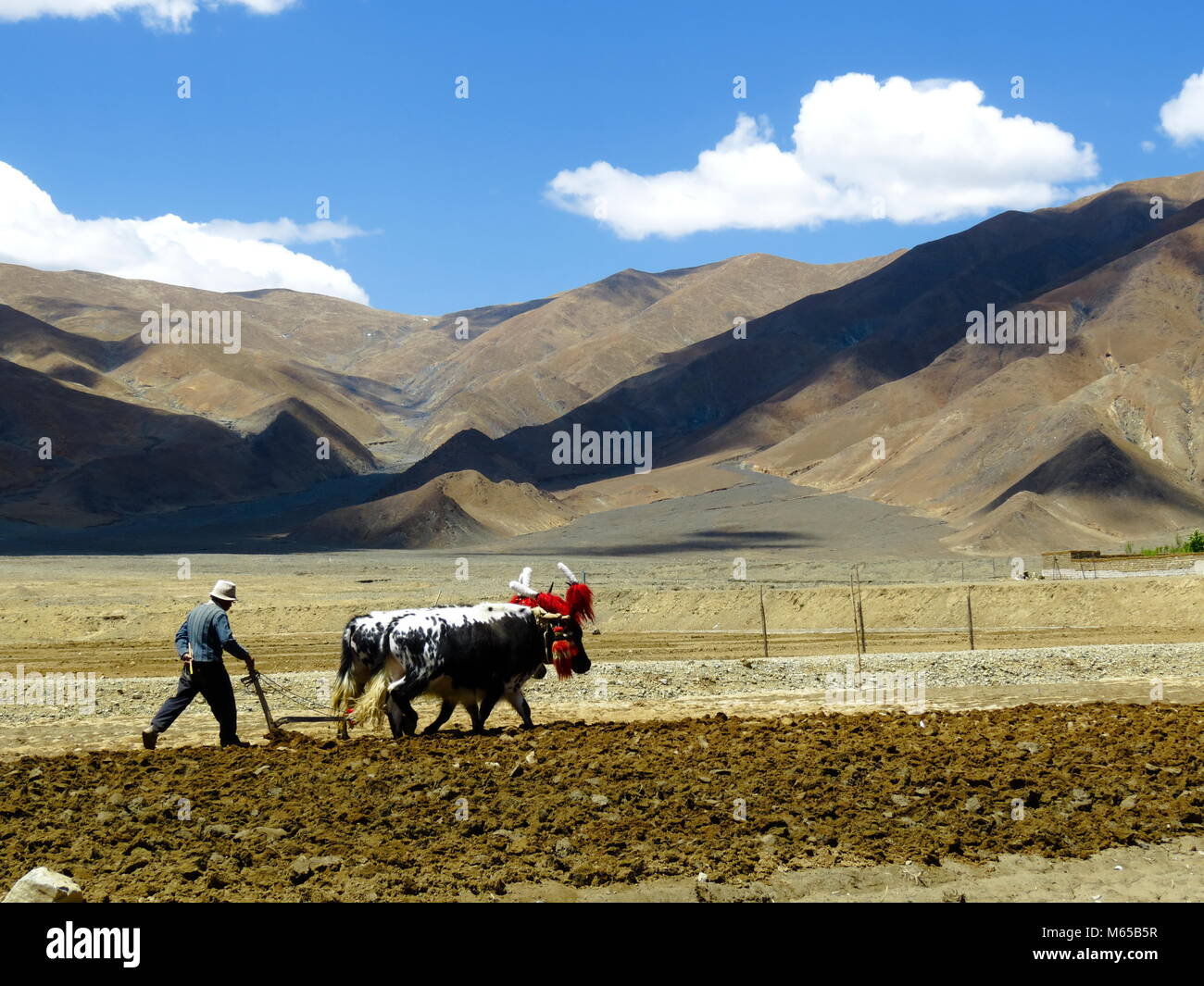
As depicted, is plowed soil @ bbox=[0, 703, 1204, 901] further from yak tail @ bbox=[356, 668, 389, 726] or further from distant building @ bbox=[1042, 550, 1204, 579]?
distant building @ bbox=[1042, 550, 1204, 579]

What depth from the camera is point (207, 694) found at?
1280 cm

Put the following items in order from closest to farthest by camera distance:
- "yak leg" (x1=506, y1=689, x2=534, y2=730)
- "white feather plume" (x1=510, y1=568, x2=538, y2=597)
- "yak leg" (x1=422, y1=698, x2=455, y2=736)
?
1. "yak leg" (x1=422, y1=698, x2=455, y2=736)
2. "yak leg" (x1=506, y1=689, x2=534, y2=730)
3. "white feather plume" (x1=510, y1=568, x2=538, y2=597)

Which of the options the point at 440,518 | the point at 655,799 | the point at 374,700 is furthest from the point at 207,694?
the point at 440,518

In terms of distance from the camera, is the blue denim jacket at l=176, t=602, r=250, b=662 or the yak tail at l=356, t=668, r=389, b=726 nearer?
the blue denim jacket at l=176, t=602, r=250, b=662

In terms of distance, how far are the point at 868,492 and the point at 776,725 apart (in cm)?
9559

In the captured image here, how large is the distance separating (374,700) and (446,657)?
93cm

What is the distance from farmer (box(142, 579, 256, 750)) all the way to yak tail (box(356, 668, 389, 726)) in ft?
4.55

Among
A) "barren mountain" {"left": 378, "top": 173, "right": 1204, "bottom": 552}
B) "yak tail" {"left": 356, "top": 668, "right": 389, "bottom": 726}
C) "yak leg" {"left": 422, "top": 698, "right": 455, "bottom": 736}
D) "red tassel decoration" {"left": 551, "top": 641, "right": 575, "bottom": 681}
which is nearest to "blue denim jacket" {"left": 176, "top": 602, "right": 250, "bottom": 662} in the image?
"yak tail" {"left": 356, "top": 668, "right": 389, "bottom": 726}

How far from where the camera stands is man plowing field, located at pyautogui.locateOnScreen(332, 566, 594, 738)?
13352mm

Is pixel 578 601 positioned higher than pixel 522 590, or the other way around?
pixel 522 590

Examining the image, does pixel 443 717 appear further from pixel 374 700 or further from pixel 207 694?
pixel 207 694

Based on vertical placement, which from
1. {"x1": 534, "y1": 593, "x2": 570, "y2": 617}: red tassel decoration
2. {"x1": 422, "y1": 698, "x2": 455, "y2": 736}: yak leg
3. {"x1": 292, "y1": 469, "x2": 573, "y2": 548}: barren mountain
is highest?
{"x1": 292, "y1": 469, "x2": 573, "y2": 548}: barren mountain
